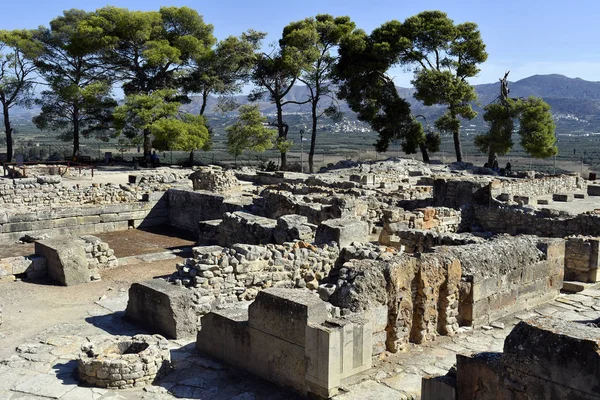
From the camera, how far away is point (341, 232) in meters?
12.0

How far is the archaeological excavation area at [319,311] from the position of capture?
23.7 ft

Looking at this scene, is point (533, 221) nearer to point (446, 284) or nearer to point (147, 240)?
point (446, 284)

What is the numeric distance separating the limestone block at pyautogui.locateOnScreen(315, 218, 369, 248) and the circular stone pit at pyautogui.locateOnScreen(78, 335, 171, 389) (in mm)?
4606

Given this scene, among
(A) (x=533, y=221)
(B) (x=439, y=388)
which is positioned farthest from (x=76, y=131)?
(B) (x=439, y=388)

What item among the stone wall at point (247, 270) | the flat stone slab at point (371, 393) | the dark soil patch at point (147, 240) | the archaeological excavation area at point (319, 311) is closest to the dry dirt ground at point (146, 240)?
the dark soil patch at point (147, 240)

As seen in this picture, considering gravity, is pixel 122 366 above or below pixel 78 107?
below

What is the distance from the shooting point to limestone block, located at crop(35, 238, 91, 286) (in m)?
12.9

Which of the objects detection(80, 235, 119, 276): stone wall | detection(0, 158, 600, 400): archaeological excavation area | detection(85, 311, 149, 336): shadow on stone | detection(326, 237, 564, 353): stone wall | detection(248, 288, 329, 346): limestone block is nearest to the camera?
detection(0, 158, 600, 400): archaeological excavation area

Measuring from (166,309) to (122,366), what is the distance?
1838 millimetres

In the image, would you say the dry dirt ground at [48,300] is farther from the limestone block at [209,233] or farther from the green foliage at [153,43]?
the green foliage at [153,43]

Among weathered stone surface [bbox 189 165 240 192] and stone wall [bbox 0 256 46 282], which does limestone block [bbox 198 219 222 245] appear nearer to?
stone wall [bbox 0 256 46 282]

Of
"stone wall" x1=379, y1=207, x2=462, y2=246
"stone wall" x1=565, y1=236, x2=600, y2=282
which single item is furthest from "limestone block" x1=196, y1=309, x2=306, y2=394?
"stone wall" x1=565, y1=236, x2=600, y2=282

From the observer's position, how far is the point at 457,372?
655 cm

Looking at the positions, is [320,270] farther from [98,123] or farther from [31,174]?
[98,123]
